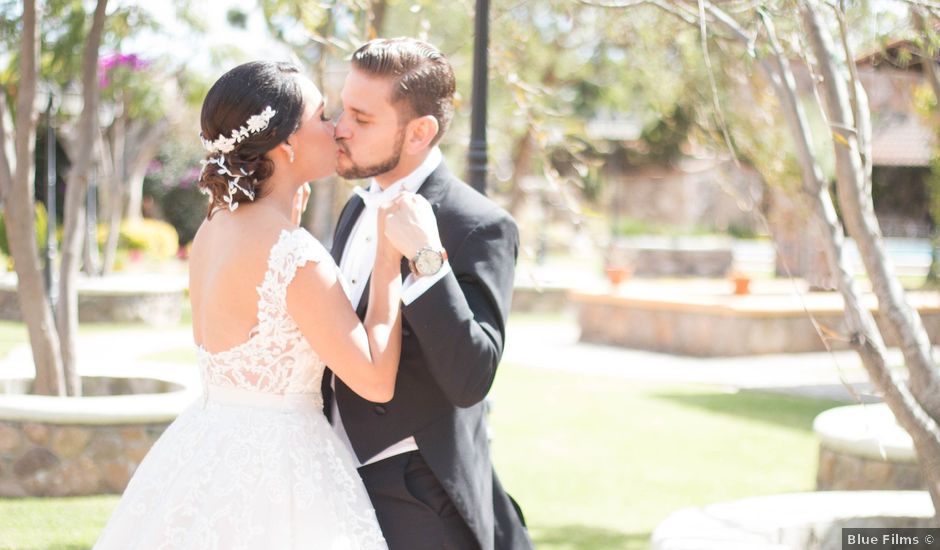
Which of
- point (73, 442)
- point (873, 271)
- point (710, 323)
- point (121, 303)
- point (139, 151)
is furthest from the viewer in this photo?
point (139, 151)

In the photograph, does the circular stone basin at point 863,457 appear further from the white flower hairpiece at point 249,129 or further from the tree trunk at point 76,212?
the tree trunk at point 76,212

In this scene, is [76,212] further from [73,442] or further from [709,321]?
[709,321]

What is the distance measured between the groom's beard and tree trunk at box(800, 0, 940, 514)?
1.53 m

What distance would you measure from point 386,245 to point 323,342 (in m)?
0.26

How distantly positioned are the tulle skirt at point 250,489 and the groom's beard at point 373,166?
1.79 feet

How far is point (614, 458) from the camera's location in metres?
8.09

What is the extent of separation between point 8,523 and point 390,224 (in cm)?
417

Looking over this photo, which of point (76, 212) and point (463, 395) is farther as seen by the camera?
point (76, 212)

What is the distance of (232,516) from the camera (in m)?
2.67

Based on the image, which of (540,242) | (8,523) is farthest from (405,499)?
(540,242)

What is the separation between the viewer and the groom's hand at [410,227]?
2562mm

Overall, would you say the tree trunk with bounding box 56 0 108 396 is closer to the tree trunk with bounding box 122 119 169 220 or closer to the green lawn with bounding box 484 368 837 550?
the green lawn with bounding box 484 368 837 550

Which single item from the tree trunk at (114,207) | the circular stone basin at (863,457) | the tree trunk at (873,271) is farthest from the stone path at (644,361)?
the tree trunk at (873,271)

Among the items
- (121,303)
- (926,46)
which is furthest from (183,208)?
(926,46)
